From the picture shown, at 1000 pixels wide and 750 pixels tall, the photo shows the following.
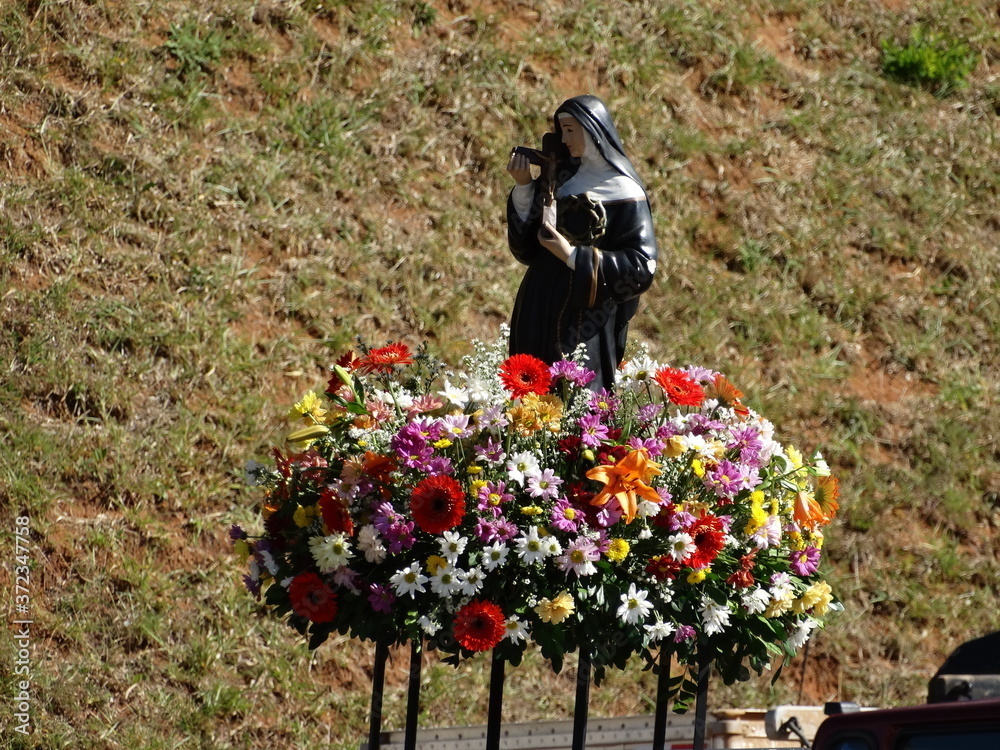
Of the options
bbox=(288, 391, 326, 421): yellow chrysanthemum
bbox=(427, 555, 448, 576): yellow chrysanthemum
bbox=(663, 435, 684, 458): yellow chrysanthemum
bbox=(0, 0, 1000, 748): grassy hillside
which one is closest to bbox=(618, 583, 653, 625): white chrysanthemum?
bbox=(663, 435, 684, 458): yellow chrysanthemum

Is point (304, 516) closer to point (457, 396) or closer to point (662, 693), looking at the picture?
point (457, 396)

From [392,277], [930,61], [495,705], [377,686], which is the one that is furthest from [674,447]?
[930,61]

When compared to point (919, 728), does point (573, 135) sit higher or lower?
higher

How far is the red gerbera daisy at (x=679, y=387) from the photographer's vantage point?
12.3 ft

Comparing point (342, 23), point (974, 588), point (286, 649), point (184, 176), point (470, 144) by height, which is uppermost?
point (342, 23)

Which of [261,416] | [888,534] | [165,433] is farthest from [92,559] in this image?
[888,534]

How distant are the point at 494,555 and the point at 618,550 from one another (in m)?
0.34

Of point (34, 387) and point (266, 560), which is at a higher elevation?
point (34, 387)

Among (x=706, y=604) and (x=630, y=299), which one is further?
(x=630, y=299)

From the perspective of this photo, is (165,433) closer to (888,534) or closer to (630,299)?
(630,299)

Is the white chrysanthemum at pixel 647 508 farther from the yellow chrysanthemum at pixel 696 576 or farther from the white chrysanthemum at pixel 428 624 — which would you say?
the white chrysanthemum at pixel 428 624

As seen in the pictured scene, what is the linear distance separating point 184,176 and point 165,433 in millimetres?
1787

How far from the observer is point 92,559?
6660 millimetres

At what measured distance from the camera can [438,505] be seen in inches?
140
